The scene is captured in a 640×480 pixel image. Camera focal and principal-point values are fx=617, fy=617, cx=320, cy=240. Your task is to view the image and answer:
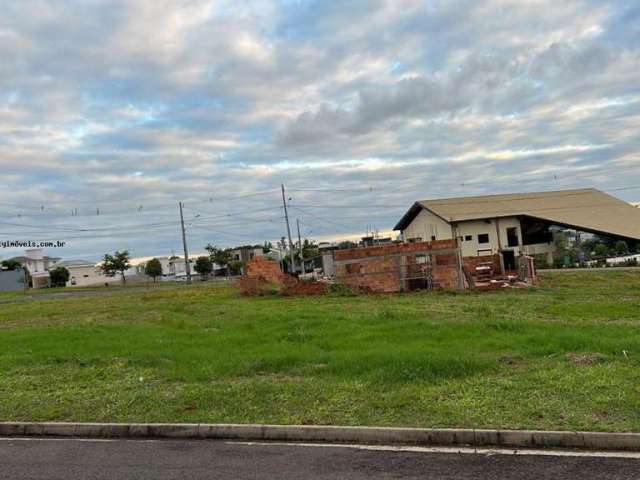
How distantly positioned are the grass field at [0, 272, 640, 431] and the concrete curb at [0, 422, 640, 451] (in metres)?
0.23

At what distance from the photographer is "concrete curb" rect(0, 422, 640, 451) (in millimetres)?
5977

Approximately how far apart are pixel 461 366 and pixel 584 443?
3.05 m

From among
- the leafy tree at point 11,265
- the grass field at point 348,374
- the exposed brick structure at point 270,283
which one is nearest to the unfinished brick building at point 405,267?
the exposed brick structure at point 270,283

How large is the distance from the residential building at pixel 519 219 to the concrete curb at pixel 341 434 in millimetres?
54973

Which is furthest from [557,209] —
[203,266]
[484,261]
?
[203,266]

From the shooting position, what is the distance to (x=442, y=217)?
210ft

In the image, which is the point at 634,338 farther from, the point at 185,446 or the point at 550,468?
the point at 185,446

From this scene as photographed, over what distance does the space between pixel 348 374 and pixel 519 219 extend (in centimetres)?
6016

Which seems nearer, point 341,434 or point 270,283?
point 341,434

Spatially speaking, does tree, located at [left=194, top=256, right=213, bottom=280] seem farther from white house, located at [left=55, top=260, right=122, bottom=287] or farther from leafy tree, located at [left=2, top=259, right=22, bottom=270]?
leafy tree, located at [left=2, top=259, right=22, bottom=270]

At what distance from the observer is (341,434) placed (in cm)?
664

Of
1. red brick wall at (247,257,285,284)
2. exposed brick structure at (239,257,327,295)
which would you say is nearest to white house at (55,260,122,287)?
red brick wall at (247,257,285,284)

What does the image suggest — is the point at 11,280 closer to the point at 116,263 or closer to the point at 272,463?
the point at 116,263

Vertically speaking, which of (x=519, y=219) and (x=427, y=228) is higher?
(x=427, y=228)
